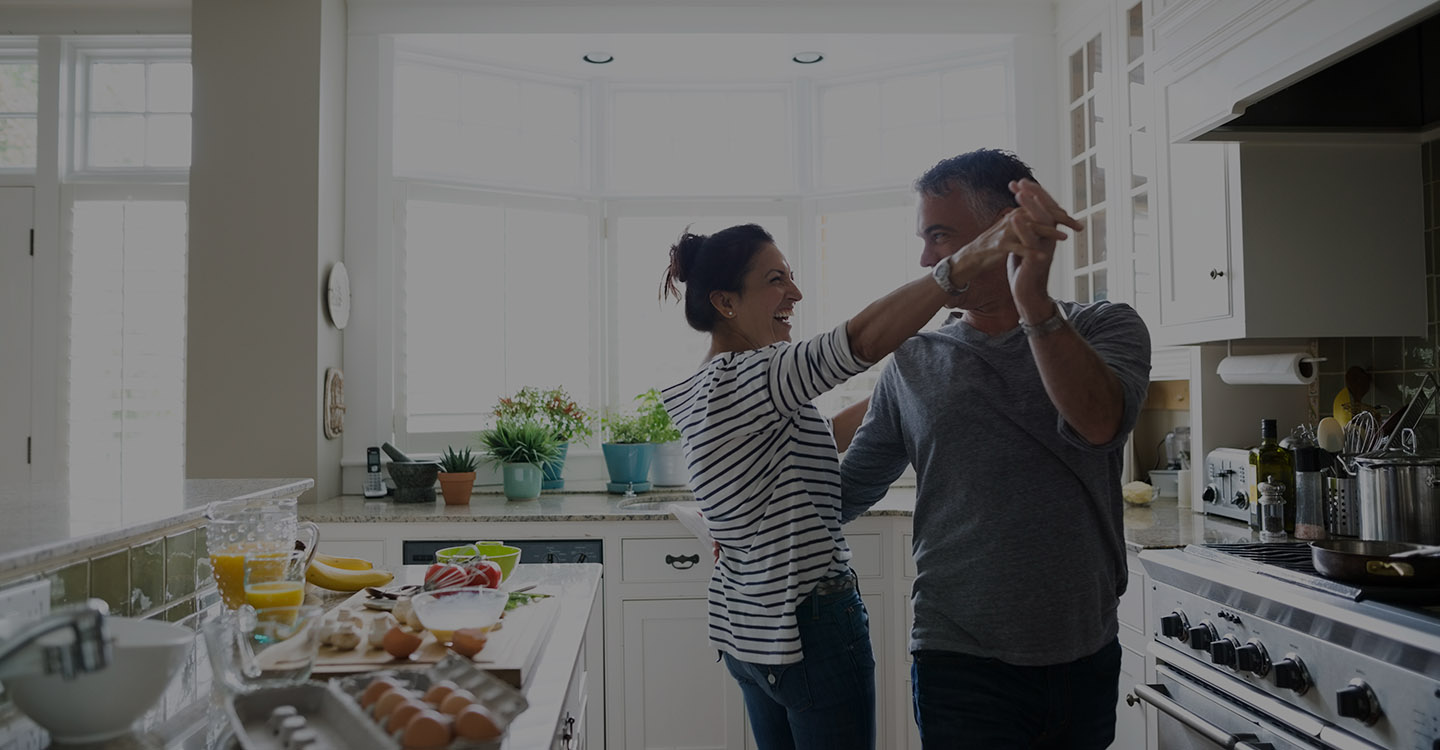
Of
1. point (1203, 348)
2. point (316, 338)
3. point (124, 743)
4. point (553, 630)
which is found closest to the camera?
point (124, 743)

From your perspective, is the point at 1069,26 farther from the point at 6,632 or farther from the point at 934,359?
the point at 6,632

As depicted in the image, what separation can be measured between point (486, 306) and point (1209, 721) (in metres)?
2.92

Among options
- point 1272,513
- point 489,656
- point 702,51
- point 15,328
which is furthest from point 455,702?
point 15,328

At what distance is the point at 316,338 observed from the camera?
348 centimetres

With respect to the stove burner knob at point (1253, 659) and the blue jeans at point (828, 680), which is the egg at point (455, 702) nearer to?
the blue jeans at point (828, 680)

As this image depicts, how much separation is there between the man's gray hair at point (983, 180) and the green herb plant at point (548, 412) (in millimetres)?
2529

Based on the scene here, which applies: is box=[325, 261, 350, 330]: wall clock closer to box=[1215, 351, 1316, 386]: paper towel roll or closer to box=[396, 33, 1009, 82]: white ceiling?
box=[396, 33, 1009, 82]: white ceiling

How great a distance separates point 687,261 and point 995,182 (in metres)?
0.52

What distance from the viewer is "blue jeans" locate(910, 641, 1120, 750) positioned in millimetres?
1324

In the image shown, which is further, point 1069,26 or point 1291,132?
point 1069,26

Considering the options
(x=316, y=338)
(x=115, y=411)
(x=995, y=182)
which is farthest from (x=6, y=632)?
(x=115, y=411)

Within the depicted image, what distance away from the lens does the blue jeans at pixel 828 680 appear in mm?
1446

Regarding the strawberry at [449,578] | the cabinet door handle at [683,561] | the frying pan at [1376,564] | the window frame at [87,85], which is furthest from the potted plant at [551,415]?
the frying pan at [1376,564]

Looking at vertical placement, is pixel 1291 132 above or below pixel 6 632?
above
